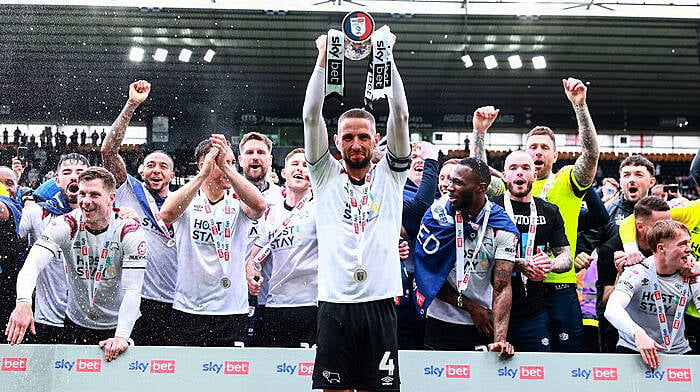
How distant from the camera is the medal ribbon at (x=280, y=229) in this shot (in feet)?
14.8

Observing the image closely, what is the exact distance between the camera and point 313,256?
173 inches

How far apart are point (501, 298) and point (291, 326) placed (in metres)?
1.27

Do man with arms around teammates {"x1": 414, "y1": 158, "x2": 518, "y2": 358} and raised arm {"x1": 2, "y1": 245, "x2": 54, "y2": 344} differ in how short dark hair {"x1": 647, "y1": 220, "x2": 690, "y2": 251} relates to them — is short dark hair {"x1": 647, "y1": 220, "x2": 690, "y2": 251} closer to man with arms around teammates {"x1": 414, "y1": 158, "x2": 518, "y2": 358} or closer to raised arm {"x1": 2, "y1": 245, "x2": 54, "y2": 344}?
man with arms around teammates {"x1": 414, "y1": 158, "x2": 518, "y2": 358}

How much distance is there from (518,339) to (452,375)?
0.63m

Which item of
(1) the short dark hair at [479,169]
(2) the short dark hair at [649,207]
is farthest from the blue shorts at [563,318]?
(1) the short dark hair at [479,169]

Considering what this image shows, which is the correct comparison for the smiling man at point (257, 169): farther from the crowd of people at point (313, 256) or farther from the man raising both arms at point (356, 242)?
the man raising both arms at point (356, 242)

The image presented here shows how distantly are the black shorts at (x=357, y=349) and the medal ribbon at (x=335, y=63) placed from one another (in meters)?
0.95

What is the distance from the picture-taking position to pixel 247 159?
474cm

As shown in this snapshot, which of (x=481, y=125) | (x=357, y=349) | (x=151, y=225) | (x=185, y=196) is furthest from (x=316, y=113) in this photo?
(x=151, y=225)

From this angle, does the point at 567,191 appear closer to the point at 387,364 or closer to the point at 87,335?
the point at 387,364

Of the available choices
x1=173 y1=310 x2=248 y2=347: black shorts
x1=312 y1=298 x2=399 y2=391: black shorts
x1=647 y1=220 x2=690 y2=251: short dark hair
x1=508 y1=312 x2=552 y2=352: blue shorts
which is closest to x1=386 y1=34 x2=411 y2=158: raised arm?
x1=312 y1=298 x2=399 y2=391: black shorts

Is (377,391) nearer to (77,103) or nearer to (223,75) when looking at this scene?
(223,75)

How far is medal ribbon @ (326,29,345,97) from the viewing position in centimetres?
314

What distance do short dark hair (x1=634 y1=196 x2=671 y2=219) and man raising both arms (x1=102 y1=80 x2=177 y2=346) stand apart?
3.00 m
